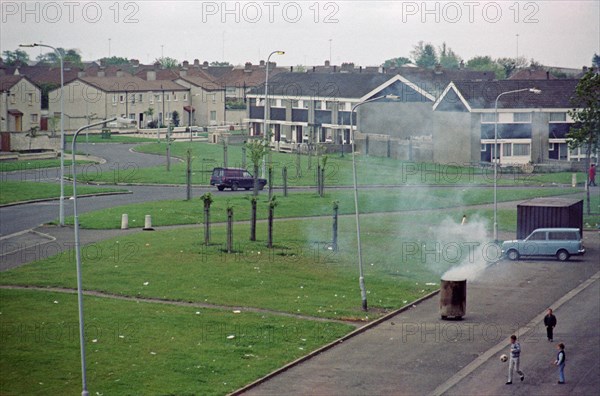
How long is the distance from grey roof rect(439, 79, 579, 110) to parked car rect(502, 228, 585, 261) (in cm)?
4050

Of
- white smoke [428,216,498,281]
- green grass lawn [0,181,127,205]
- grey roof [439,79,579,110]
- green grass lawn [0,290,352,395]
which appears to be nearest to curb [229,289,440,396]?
green grass lawn [0,290,352,395]

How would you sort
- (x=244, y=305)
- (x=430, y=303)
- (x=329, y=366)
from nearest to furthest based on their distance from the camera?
(x=329, y=366)
(x=244, y=305)
(x=430, y=303)

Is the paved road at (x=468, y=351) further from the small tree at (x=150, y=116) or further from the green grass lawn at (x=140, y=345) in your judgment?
the small tree at (x=150, y=116)

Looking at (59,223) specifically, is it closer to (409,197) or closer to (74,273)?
(74,273)

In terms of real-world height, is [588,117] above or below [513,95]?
below

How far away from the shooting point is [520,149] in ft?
316

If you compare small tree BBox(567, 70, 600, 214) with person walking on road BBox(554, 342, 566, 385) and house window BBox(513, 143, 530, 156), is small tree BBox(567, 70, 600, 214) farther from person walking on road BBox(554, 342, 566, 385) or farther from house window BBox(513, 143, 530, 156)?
person walking on road BBox(554, 342, 566, 385)

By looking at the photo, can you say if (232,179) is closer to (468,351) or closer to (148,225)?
(148,225)

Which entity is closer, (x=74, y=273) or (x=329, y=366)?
(x=329, y=366)

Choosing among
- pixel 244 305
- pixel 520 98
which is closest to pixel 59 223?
pixel 244 305

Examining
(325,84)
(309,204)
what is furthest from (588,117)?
(325,84)

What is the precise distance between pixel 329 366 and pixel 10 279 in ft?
57.7

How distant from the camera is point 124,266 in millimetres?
46719

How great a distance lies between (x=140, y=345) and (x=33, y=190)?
40055 mm
